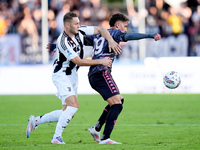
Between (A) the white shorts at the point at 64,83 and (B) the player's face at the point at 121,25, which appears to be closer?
(A) the white shorts at the point at 64,83

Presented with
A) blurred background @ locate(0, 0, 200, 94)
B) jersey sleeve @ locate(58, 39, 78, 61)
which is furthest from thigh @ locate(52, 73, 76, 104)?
blurred background @ locate(0, 0, 200, 94)

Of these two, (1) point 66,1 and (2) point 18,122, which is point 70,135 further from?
(1) point 66,1

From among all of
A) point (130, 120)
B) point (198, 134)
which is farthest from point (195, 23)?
point (198, 134)

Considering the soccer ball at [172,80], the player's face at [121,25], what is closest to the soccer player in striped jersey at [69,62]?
the player's face at [121,25]

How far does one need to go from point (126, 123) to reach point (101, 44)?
3.21 meters

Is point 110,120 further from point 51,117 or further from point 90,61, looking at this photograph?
point 51,117

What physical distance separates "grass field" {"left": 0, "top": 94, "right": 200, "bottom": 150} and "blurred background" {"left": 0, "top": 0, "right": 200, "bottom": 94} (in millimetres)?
909

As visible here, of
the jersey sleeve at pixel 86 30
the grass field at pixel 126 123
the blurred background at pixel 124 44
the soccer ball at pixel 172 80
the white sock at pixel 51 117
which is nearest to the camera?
the grass field at pixel 126 123

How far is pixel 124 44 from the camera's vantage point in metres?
21.1

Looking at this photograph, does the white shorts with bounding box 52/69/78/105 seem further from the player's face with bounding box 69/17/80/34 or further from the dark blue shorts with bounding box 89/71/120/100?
the player's face with bounding box 69/17/80/34

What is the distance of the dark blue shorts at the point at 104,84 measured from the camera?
712 centimetres

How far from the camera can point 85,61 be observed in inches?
275

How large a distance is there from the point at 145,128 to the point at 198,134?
135cm

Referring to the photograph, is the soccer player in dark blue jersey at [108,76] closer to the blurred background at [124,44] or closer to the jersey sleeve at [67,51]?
the jersey sleeve at [67,51]
